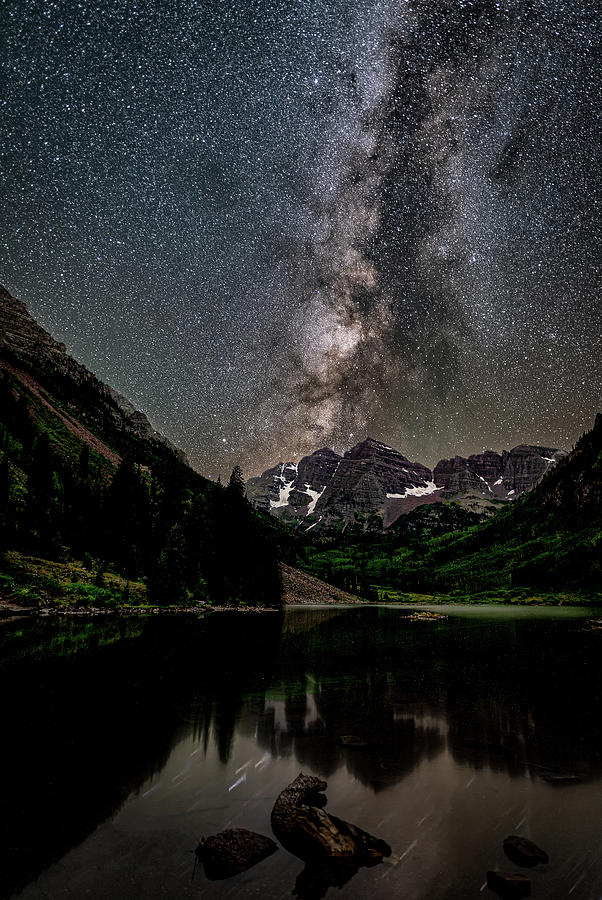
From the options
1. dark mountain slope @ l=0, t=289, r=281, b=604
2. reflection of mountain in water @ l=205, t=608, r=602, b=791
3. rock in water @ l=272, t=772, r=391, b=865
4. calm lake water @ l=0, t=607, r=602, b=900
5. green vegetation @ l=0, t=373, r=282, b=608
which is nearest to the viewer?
calm lake water @ l=0, t=607, r=602, b=900

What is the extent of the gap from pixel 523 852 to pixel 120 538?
98.6 metres

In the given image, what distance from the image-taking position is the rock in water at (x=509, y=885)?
27.5ft

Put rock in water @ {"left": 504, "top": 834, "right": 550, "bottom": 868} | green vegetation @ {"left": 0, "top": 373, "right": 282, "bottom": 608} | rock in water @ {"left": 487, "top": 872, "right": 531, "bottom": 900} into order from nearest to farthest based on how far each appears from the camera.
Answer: rock in water @ {"left": 487, "top": 872, "right": 531, "bottom": 900} → rock in water @ {"left": 504, "top": 834, "right": 550, "bottom": 868} → green vegetation @ {"left": 0, "top": 373, "right": 282, "bottom": 608}

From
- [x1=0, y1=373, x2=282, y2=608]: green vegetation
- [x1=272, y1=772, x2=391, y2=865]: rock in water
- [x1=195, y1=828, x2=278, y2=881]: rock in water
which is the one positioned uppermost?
[x1=0, y1=373, x2=282, y2=608]: green vegetation

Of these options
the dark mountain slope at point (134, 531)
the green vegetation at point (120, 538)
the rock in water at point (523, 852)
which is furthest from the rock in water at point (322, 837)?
the dark mountain slope at point (134, 531)

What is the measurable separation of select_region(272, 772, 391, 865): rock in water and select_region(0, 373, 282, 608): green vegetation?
202 feet

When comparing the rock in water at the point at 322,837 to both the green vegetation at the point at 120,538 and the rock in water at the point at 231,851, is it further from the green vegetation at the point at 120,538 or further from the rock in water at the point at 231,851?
the green vegetation at the point at 120,538

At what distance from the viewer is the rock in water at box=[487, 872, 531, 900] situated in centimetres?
838

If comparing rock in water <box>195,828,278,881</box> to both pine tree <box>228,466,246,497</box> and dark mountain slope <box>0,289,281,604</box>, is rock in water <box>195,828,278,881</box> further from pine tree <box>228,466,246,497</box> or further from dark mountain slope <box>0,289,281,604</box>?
pine tree <box>228,466,246,497</box>

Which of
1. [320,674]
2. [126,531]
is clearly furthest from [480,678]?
[126,531]

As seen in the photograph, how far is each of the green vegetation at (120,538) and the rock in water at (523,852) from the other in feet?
212

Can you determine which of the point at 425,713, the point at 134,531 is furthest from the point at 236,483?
the point at 425,713

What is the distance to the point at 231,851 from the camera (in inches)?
368

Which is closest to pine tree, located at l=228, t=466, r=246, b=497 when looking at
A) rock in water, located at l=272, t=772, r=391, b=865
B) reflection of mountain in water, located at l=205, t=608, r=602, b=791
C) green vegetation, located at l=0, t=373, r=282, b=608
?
green vegetation, located at l=0, t=373, r=282, b=608
